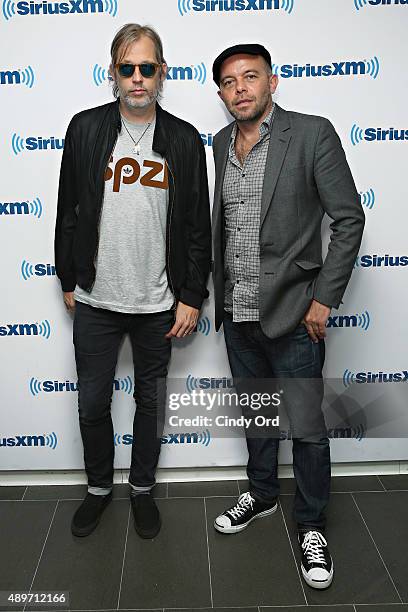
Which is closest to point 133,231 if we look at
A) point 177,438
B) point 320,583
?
point 177,438

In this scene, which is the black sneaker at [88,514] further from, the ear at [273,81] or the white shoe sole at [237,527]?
the ear at [273,81]

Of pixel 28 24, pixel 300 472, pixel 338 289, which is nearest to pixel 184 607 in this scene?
pixel 300 472

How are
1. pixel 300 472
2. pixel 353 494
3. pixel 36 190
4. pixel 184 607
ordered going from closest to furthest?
1. pixel 184 607
2. pixel 300 472
3. pixel 36 190
4. pixel 353 494

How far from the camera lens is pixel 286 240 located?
2205 millimetres

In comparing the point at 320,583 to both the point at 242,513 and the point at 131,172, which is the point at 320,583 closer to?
the point at 242,513

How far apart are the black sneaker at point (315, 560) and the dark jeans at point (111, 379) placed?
684mm

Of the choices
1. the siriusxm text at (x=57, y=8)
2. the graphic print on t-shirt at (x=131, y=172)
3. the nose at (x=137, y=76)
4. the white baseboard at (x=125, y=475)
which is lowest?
the white baseboard at (x=125, y=475)

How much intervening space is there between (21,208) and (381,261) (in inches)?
57.6

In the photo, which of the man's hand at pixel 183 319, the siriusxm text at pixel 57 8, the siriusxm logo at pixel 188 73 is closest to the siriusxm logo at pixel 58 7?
the siriusxm text at pixel 57 8

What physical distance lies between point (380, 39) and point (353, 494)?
1.83 metres

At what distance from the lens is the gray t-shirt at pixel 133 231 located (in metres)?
2.30

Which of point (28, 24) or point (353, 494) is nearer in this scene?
point (28, 24)

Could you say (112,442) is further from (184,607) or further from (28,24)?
(28,24)

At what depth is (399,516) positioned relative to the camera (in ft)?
8.67
